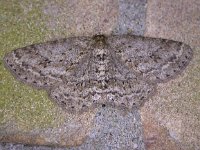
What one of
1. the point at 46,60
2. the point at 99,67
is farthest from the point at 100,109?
the point at 46,60

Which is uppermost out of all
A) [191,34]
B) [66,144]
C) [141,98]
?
[191,34]

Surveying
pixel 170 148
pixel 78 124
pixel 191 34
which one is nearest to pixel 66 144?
pixel 78 124

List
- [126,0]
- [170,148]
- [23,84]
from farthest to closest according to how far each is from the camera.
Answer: [126,0], [23,84], [170,148]

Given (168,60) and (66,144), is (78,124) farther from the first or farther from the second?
(168,60)

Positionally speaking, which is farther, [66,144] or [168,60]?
[168,60]

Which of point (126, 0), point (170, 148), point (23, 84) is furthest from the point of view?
point (126, 0)

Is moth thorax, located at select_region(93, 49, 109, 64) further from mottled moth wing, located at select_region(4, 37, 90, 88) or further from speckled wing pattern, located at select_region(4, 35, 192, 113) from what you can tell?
mottled moth wing, located at select_region(4, 37, 90, 88)

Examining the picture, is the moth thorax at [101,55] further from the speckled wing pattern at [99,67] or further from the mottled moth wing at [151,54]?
the mottled moth wing at [151,54]

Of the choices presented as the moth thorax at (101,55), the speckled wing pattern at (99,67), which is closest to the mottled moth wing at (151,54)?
the speckled wing pattern at (99,67)

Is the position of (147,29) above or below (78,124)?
above
